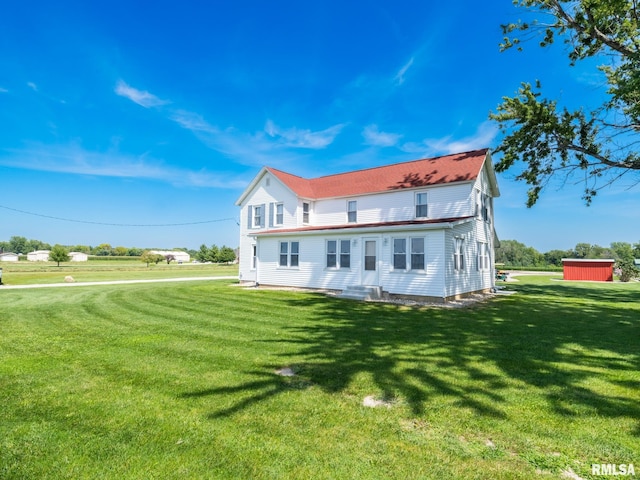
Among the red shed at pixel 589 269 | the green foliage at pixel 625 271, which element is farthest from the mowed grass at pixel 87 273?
the green foliage at pixel 625 271

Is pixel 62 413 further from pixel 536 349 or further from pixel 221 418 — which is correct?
pixel 536 349

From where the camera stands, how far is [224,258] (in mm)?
76250

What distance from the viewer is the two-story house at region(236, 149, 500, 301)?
48.3 ft

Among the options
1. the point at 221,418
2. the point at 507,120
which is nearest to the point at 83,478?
the point at 221,418

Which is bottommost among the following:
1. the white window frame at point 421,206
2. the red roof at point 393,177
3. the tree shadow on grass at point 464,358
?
the tree shadow on grass at point 464,358

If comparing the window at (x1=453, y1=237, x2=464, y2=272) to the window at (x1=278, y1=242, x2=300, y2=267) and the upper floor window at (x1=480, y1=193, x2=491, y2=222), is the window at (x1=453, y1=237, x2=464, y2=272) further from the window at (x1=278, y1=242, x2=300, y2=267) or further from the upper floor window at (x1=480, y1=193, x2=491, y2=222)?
the window at (x1=278, y1=242, x2=300, y2=267)

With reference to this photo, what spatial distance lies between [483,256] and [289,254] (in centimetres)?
1124

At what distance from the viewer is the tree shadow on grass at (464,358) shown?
433 cm

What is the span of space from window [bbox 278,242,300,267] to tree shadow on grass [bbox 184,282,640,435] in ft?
25.8

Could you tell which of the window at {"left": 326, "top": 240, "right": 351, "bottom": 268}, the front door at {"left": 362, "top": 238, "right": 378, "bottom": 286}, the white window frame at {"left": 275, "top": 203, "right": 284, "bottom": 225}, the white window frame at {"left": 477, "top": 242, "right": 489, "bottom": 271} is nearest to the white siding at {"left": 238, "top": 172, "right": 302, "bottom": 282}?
the white window frame at {"left": 275, "top": 203, "right": 284, "bottom": 225}

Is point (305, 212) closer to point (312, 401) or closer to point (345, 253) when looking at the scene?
point (345, 253)

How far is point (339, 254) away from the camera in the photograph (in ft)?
56.1

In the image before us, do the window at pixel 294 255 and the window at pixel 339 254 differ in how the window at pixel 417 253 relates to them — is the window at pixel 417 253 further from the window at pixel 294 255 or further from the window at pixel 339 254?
the window at pixel 294 255

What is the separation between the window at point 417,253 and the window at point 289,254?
6.80 meters
